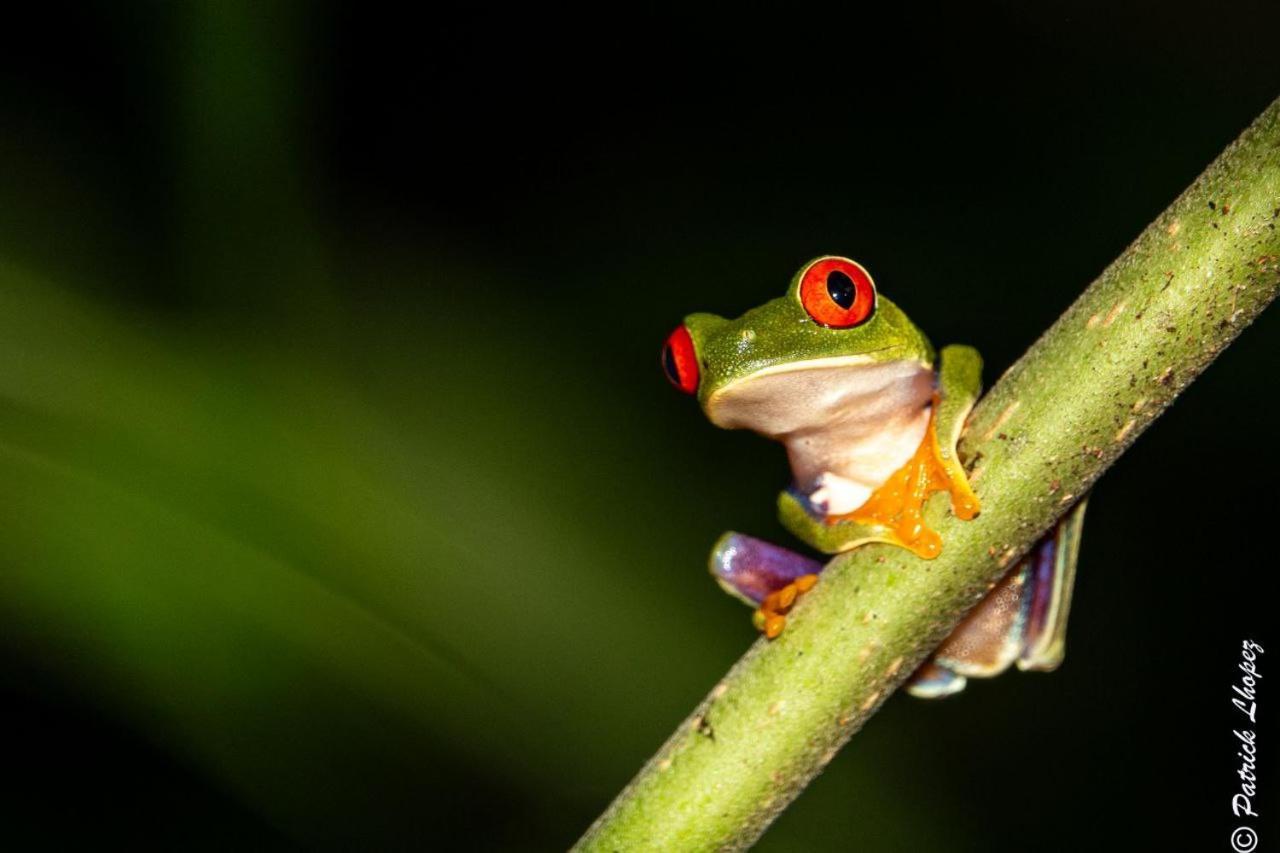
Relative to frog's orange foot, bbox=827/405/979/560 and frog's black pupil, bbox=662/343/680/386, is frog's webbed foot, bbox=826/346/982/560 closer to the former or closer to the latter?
frog's orange foot, bbox=827/405/979/560

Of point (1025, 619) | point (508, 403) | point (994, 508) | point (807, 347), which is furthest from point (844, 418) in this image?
point (508, 403)

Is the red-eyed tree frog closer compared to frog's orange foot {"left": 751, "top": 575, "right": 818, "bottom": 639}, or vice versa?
frog's orange foot {"left": 751, "top": 575, "right": 818, "bottom": 639}

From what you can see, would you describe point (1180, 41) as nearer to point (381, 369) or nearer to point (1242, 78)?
point (1242, 78)

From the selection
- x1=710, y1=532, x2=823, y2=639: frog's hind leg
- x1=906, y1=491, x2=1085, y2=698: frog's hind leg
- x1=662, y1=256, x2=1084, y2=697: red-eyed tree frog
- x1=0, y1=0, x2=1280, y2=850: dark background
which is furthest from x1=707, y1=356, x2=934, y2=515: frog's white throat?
x1=0, y1=0, x2=1280, y2=850: dark background

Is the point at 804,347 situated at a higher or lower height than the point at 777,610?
higher

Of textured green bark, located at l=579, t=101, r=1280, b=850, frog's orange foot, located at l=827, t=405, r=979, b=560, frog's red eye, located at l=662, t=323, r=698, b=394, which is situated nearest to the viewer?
textured green bark, located at l=579, t=101, r=1280, b=850

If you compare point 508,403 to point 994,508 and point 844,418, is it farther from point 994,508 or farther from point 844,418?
point 994,508

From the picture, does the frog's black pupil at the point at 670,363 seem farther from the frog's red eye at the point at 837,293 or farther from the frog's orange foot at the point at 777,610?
the frog's orange foot at the point at 777,610
